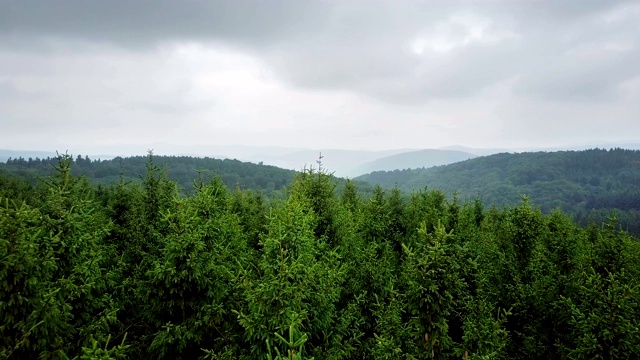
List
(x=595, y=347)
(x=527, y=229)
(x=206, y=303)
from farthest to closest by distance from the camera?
(x=527, y=229) < (x=206, y=303) < (x=595, y=347)

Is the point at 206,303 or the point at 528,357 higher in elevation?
the point at 206,303

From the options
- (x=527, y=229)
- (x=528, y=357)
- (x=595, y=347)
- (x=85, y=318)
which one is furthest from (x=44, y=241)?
(x=527, y=229)

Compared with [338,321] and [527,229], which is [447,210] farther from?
[338,321]

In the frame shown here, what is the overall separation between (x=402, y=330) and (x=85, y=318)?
1058 cm

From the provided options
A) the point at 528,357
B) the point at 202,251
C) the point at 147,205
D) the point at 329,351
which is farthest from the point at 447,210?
the point at 147,205

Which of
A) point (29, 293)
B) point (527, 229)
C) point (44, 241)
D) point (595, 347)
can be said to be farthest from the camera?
point (527, 229)

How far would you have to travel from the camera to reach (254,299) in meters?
10.7

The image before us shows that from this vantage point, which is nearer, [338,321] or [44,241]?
[44,241]

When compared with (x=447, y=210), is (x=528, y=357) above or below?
below

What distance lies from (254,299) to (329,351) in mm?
3324

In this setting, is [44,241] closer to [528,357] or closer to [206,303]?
[206,303]

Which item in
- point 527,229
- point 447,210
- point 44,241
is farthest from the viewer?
point 447,210

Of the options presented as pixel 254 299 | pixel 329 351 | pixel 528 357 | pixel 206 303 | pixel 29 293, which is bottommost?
pixel 528 357

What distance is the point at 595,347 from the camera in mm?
11594
